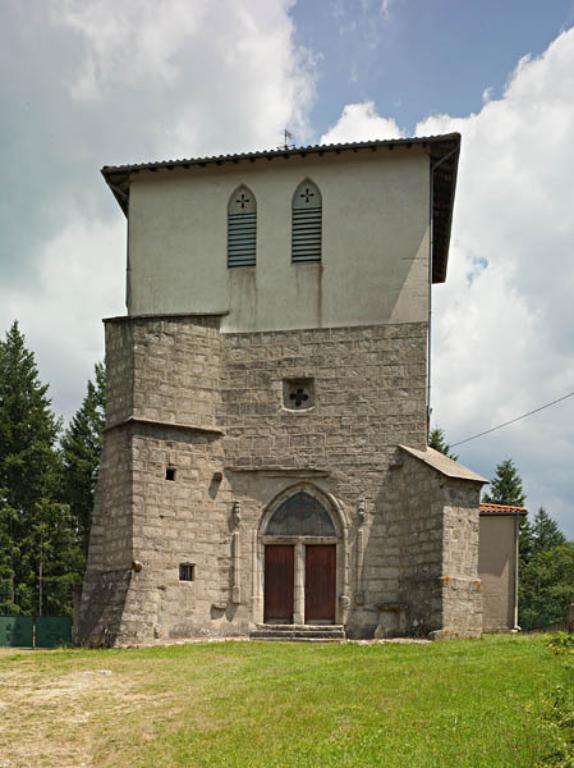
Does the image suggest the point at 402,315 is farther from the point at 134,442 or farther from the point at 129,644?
the point at 129,644

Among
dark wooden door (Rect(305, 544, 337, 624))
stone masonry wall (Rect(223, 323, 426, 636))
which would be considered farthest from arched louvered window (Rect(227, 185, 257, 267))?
dark wooden door (Rect(305, 544, 337, 624))

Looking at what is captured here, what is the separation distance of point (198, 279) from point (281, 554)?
6.69m

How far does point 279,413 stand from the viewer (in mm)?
23078

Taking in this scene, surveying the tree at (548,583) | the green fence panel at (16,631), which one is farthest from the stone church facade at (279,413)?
the tree at (548,583)

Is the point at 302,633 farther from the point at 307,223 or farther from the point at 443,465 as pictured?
the point at 307,223

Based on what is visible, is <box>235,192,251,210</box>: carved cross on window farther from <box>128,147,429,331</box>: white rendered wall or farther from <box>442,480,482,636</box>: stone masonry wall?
<box>442,480,482,636</box>: stone masonry wall

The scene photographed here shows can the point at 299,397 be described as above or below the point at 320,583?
above

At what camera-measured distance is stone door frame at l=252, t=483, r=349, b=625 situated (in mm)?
22422

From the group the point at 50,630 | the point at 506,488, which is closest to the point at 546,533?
the point at 506,488

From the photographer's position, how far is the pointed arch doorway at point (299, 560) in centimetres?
2262

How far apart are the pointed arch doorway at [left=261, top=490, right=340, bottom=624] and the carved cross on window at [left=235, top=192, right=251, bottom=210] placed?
695cm

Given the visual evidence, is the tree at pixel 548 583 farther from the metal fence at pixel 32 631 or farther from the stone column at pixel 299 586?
the stone column at pixel 299 586

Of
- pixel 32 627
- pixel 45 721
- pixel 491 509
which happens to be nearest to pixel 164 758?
pixel 45 721

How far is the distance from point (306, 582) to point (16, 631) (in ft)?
36.5
